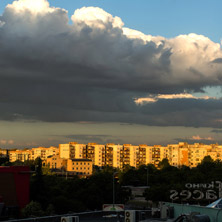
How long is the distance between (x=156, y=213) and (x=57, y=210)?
42228 millimetres

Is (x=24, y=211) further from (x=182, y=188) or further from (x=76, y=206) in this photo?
(x=182, y=188)

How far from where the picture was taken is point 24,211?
236 ft

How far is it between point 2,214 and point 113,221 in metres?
23.6

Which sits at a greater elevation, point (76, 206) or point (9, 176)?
point (9, 176)

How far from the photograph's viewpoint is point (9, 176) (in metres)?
74.2

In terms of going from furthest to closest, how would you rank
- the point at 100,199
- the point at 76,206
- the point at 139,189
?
1. the point at 139,189
2. the point at 100,199
3. the point at 76,206

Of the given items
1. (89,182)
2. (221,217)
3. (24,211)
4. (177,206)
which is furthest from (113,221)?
(89,182)

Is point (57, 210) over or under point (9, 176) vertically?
under

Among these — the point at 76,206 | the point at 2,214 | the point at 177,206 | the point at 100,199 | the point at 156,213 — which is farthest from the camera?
the point at 100,199

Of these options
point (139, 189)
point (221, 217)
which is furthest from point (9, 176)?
point (139, 189)

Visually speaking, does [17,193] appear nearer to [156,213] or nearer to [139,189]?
[156,213]

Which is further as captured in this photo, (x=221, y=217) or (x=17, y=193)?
(x=17, y=193)

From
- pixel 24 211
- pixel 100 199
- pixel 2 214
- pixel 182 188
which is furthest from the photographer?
pixel 182 188

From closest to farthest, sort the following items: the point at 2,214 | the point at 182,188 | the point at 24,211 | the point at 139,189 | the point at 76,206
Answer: the point at 2,214 → the point at 24,211 → the point at 76,206 → the point at 182,188 → the point at 139,189
